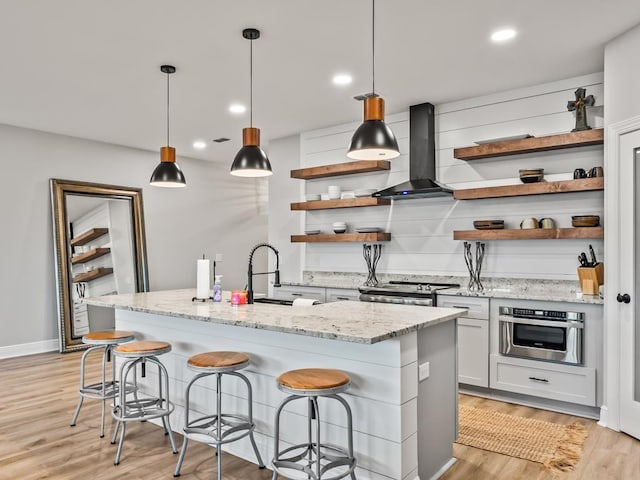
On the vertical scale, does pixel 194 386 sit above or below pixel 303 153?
below

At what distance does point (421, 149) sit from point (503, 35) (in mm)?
1712

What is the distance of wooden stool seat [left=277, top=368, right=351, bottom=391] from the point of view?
88.7 inches

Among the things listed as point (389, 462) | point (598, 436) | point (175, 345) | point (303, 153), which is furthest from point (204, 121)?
point (598, 436)

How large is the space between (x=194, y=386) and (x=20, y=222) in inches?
155

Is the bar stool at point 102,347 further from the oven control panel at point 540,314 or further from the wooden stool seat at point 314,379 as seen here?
the oven control panel at point 540,314

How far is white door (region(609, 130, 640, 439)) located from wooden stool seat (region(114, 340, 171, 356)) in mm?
3196

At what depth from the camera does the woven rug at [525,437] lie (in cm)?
303

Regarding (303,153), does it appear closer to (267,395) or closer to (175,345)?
(175,345)

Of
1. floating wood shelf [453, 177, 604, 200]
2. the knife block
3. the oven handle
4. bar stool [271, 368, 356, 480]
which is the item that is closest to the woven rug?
the oven handle

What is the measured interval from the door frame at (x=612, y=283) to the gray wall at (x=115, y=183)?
596cm

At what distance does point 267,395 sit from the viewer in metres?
2.98

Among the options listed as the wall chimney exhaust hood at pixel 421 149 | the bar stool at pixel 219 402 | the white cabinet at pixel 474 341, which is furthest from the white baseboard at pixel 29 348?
the white cabinet at pixel 474 341

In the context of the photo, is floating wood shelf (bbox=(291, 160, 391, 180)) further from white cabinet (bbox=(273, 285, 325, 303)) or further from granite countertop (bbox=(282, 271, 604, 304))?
white cabinet (bbox=(273, 285, 325, 303))

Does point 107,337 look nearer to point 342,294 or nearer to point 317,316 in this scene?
point 317,316
